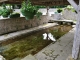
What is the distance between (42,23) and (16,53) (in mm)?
7674

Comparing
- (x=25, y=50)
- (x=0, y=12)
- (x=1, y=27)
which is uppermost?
(x=0, y=12)

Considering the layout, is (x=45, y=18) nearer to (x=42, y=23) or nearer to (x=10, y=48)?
(x=42, y=23)

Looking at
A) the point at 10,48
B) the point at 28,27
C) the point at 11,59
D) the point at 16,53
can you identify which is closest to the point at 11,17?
the point at 28,27

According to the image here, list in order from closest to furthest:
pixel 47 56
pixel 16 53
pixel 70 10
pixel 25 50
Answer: pixel 47 56, pixel 16 53, pixel 25 50, pixel 70 10

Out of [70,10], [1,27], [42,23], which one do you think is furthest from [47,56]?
[70,10]

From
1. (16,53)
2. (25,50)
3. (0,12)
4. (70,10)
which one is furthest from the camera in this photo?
(70,10)

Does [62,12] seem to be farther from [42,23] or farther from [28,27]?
[28,27]

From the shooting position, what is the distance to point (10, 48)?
246 inches

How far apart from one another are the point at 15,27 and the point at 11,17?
0.79m

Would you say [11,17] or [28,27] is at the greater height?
[11,17]

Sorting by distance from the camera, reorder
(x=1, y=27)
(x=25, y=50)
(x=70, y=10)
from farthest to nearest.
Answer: (x=70, y=10) < (x=1, y=27) < (x=25, y=50)

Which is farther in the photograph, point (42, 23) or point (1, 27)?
point (42, 23)

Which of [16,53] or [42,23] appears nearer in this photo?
[16,53]

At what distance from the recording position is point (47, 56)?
4855 millimetres
